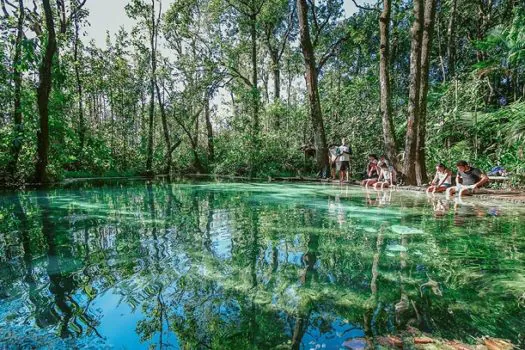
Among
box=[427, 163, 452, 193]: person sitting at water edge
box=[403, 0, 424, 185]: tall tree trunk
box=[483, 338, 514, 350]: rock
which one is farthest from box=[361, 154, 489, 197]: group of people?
box=[483, 338, 514, 350]: rock

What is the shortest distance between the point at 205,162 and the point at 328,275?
2561cm

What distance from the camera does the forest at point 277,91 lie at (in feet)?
41.3

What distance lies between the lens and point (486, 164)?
11.6 metres

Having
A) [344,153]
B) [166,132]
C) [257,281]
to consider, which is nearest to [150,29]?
[166,132]

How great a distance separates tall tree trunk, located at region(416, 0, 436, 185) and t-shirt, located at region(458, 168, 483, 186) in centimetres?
238

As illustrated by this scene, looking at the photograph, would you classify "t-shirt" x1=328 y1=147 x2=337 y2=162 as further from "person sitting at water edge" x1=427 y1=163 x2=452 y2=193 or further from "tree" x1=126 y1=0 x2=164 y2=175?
"tree" x1=126 y1=0 x2=164 y2=175

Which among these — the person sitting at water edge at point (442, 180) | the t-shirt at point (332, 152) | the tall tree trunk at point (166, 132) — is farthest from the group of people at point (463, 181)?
the tall tree trunk at point (166, 132)

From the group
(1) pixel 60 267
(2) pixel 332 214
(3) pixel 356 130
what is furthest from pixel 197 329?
(3) pixel 356 130

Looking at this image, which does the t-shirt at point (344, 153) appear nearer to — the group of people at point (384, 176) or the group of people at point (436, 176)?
the group of people at point (436, 176)

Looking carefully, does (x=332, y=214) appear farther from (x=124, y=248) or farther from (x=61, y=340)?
(x=61, y=340)

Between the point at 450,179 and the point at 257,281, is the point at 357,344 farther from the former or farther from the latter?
the point at 450,179

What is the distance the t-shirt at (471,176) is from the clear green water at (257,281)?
144 inches

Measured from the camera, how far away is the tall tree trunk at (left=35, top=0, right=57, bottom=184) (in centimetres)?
1321

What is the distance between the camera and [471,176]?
31.7ft
